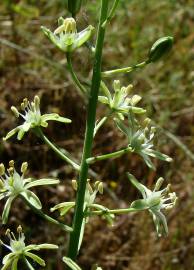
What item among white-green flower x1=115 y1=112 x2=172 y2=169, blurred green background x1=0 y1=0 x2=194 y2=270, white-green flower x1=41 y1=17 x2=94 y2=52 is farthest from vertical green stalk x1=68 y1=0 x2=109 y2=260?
blurred green background x1=0 y1=0 x2=194 y2=270

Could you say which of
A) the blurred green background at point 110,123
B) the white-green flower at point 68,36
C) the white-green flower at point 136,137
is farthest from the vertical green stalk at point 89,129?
the blurred green background at point 110,123

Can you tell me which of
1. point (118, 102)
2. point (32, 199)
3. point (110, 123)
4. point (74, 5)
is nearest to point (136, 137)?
point (118, 102)

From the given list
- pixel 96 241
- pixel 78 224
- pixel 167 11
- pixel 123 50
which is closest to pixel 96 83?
pixel 78 224

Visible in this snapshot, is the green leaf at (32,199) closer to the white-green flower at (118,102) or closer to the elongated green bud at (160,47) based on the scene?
the white-green flower at (118,102)

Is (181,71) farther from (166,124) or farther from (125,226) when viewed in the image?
(125,226)

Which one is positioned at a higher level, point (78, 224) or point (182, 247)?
point (78, 224)

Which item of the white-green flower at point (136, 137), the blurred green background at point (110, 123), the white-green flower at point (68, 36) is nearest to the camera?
the white-green flower at point (68, 36)

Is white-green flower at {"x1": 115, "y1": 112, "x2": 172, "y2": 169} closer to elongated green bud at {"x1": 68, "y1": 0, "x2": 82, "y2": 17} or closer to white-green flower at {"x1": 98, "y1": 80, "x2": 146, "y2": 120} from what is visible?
white-green flower at {"x1": 98, "y1": 80, "x2": 146, "y2": 120}
